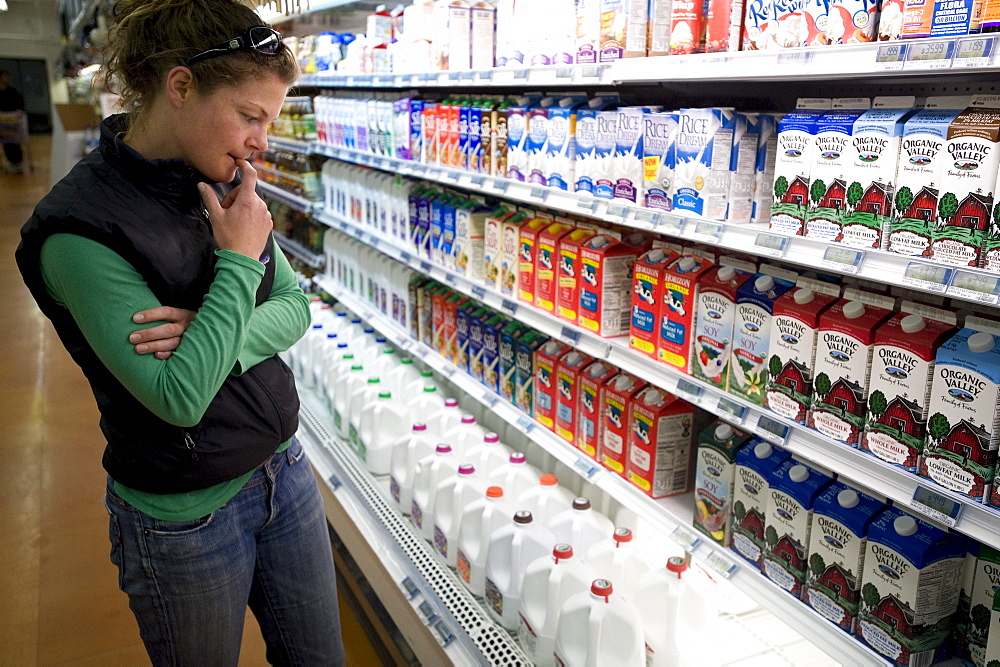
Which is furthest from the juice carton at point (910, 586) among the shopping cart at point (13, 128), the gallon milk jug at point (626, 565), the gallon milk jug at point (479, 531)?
the shopping cart at point (13, 128)

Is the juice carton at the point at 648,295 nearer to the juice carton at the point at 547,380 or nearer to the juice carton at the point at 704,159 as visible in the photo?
the juice carton at the point at 704,159

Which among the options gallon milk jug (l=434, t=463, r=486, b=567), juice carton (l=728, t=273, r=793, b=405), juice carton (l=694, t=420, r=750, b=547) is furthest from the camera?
gallon milk jug (l=434, t=463, r=486, b=567)

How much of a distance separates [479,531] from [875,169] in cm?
164

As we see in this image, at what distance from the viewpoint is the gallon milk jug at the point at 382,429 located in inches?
126

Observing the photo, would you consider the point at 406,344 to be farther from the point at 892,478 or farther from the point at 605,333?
the point at 892,478

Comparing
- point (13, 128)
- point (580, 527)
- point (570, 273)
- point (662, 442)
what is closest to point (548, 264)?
point (570, 273)

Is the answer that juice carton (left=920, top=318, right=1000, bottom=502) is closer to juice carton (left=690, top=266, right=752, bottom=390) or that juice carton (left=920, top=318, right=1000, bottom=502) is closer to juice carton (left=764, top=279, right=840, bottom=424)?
juice carton (left=764, top=279, right=840, bottom=424)

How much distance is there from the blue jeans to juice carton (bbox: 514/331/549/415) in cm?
105

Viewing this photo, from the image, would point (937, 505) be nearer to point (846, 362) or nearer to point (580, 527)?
point (846, 362)

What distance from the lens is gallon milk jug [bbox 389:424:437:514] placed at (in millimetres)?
2906

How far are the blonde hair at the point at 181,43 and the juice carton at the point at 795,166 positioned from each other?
1.01m

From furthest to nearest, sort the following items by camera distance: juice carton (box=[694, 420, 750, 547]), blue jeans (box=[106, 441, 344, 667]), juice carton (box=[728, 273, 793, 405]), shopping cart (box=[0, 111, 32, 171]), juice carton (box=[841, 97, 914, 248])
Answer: shopping cart (box=[0, 111, 32, 171]), juice carton (box=[694, 420, 750, 547]), juice carton (box=[728, 273, 793, 405]), blue jeans (box=[106, 441, 344, 667]), juice carton (box=[841, 97, 914, 248])

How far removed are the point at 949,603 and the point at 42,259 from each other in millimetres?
1744

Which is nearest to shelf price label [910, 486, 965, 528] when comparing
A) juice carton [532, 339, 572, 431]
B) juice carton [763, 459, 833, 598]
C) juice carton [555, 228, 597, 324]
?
juice carton [763, 459, 833, 598]
